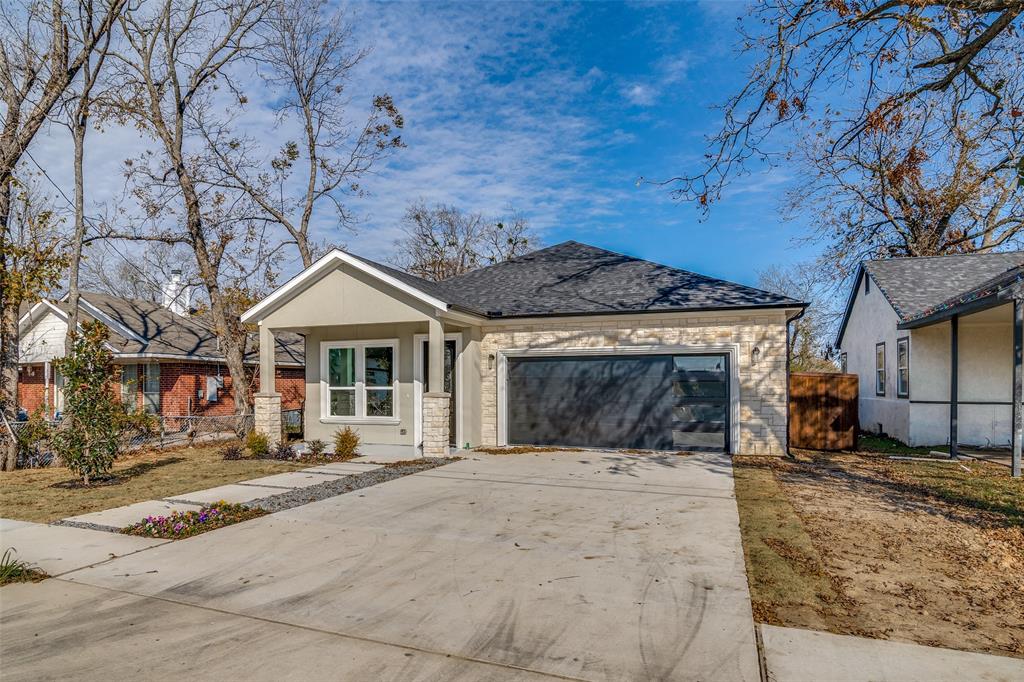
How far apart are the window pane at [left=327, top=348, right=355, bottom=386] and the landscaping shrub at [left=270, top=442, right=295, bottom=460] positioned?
1.91 m

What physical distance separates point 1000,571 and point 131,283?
40482 mm

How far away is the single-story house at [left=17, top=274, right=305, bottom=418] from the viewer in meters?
18.8

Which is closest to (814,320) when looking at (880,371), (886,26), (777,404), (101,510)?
(880,371)

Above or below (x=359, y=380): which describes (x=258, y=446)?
below

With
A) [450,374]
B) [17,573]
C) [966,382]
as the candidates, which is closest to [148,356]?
[450,374]

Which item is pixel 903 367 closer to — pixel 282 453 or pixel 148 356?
pixel 282 453

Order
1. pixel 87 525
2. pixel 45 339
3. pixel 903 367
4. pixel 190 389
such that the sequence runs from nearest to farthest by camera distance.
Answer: pixel 87 525 < pixel 903 367 < pixel 190 389 < pixel 45 339

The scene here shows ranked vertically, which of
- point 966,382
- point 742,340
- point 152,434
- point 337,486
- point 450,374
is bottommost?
point 152,434

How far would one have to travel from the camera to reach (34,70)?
11820 mm

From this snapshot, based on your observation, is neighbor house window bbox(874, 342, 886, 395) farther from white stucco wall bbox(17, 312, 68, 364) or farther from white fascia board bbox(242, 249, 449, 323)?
white stucco wall bbox(17, 312, 68, 364)

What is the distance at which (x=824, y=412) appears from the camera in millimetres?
13008

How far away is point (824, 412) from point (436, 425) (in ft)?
28.5

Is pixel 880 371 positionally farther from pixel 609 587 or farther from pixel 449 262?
pixel 449 262

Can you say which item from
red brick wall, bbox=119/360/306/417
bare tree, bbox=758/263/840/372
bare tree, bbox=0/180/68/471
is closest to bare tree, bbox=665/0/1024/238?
bare tree, bbox=0/180/68/471
